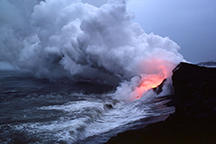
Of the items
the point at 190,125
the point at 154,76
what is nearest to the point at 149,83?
the point at 154,76

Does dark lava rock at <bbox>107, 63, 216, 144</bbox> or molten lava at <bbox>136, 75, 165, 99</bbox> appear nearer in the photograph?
dark lava rock at <bbox>107, 63, 216, 144</bbox>

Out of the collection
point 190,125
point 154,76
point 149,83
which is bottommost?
point 190,125

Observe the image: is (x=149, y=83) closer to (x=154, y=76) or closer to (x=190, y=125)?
(x=154, y=76)

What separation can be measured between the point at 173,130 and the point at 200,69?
216 inches

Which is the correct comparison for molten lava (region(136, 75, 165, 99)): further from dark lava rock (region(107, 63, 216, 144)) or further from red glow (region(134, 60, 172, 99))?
dark lava rock (region(107, 63, 216, 144))

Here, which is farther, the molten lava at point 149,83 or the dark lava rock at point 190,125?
the molten lava at point 149,83

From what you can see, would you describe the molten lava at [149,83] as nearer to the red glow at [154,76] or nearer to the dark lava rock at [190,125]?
the red glow at [154,76]


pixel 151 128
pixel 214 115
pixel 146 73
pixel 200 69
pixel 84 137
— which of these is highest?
pixel 146 73

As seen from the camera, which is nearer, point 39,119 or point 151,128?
point 151,128

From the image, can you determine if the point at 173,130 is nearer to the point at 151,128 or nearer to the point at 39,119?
the point at 151,128

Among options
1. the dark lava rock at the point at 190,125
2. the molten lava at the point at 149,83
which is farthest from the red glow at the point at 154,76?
the dark lava rock at the point at 190,125

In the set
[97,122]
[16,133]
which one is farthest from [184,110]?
[16,133]

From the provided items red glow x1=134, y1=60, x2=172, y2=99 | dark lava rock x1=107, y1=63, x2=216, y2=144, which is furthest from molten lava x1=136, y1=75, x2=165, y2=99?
dark lava rock x1=107, y1=63, x2=216, y2=144

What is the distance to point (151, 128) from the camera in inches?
238
